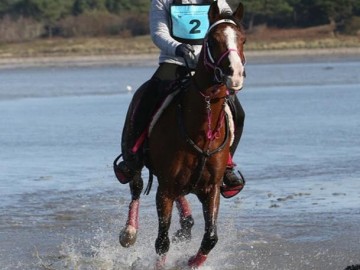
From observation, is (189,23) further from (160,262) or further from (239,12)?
(160,262)

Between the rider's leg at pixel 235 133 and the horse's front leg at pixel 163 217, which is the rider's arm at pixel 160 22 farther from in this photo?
the horse's front leg at pixel 163 217

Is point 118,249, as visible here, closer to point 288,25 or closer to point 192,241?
point 192,241

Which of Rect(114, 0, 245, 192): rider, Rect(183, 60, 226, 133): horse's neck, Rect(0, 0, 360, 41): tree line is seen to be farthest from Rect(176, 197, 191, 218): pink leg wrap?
Rect(0, 0, 360, 41): tree line

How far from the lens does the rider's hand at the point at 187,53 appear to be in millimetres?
8547

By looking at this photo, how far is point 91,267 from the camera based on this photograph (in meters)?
9.46

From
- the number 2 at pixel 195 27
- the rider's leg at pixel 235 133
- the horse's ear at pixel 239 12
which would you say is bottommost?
the rider's leg at pixel 235 133

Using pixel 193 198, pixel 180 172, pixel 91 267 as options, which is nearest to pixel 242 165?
pixel 193 198

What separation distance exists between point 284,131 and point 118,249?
9522mm

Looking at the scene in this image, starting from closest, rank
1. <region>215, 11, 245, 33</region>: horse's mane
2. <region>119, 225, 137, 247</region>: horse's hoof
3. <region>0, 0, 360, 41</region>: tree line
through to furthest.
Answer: <region>215, 11, 245, 33</region>: horse's mane < <region>119, 225, 137, 247</region>: horse's hoof < <region>0, 0, 360, 41</region>: tree line

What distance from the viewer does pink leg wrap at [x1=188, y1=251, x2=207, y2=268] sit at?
8.79 metres

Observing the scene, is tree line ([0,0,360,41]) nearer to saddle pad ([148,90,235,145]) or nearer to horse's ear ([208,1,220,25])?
saddle pad ([148,90,235,145])

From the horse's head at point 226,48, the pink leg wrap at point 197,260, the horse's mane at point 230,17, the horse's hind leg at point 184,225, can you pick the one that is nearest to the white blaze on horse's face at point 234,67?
the horse's head at point 226,48

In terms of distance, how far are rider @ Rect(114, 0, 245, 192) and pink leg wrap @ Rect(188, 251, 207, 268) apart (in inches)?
27.1

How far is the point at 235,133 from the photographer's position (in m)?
8.87
